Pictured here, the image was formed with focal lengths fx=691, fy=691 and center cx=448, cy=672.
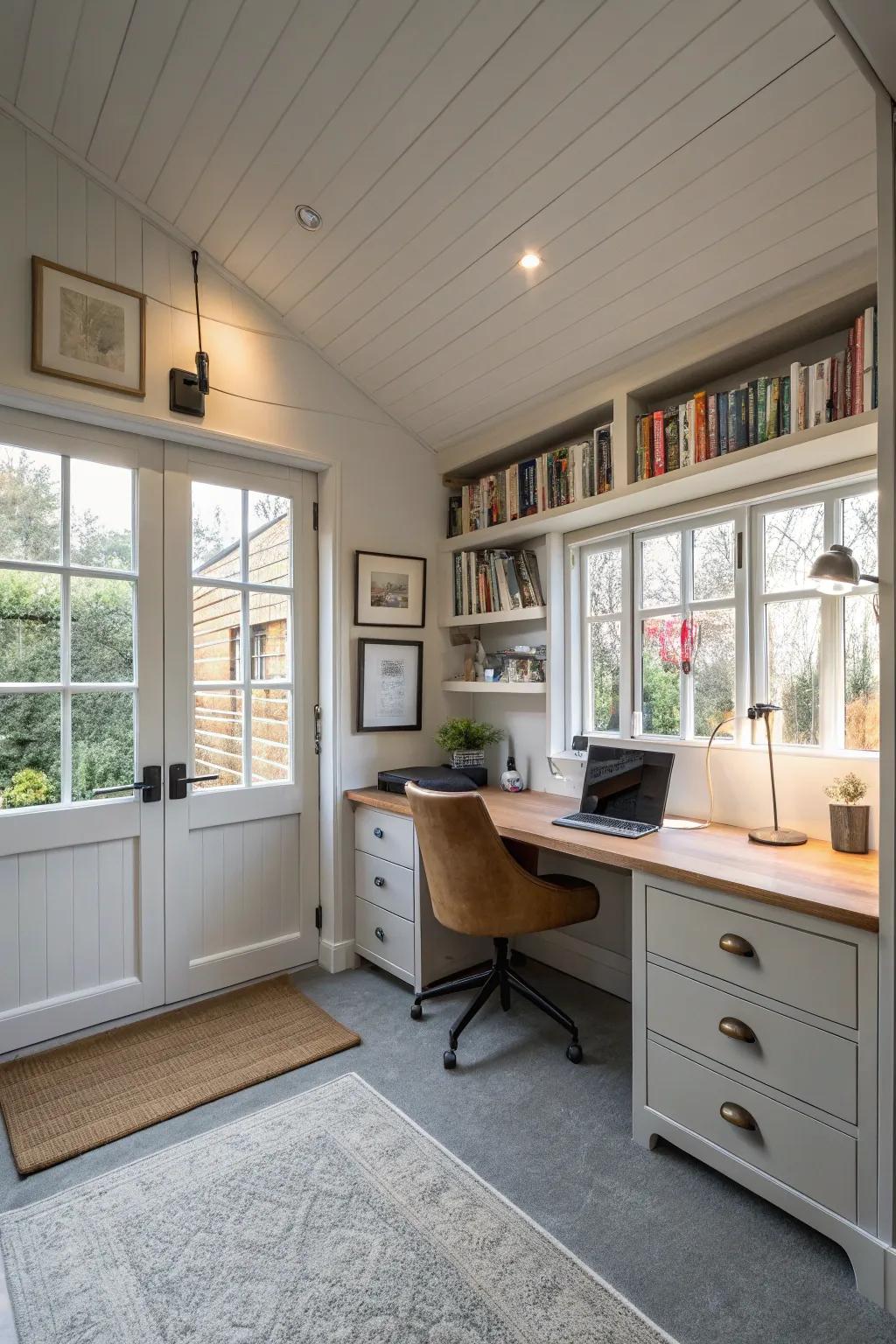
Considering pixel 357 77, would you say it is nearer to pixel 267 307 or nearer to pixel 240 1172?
pixel 267 307

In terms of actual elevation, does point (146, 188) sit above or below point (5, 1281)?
above

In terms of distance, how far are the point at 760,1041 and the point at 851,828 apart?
2.12ft

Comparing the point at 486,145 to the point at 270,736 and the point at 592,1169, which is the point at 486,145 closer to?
the point at 270,736

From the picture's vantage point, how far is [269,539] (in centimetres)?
290

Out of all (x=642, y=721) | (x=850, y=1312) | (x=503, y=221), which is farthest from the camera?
(x=642, y=721)

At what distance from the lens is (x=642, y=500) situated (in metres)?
2.43

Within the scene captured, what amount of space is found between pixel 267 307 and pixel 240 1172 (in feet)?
9.60

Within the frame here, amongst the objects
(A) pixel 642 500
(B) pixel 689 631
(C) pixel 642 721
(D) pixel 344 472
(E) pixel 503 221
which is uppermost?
(E) pixel 503 221

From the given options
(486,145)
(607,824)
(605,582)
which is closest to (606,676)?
(605,582)

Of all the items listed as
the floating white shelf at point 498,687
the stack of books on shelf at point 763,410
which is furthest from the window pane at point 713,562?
the floating white shelf at point 498,687

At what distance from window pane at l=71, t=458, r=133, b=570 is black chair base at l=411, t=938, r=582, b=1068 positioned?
76.7 inches

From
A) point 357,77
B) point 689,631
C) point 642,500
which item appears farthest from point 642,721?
point 357,77

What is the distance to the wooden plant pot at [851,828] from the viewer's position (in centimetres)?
189

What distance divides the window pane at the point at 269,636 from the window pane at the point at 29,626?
0.71m
